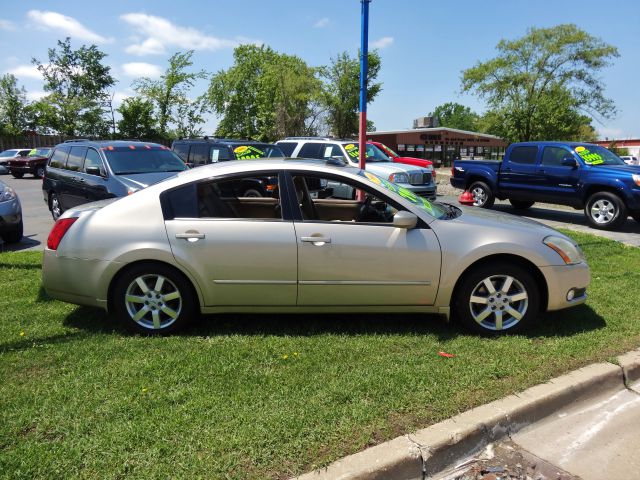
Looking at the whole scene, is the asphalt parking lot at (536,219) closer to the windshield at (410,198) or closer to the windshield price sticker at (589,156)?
the windshield price sticker at (589,156)

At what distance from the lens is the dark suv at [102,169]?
8438 millimetres

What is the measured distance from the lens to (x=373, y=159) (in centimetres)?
1295

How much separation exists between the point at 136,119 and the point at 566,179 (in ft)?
118

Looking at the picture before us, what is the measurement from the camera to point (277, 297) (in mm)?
4082

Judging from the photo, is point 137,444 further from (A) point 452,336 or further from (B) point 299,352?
(A) point 452,336

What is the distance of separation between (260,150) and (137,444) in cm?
1079

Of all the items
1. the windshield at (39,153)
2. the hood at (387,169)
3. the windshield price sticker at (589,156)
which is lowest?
the hood at (387,169)

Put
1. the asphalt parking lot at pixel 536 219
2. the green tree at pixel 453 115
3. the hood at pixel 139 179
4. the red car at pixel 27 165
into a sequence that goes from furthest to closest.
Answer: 1. the green tree at pixel 453 115
2. the red car at pixel 27 165
3. the asphalt parking lot at pixel 536 219
4. the hood at pixel 139 179

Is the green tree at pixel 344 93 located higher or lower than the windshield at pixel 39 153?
higher

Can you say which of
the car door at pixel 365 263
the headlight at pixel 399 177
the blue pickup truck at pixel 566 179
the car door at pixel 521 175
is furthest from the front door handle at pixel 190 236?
the car door at pixel 521 175

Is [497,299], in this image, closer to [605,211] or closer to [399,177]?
[399,177]

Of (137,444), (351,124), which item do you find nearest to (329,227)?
(137,444)

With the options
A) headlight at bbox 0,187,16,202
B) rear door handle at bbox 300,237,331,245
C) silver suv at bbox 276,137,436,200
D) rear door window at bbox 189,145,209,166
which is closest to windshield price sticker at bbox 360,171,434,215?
rear door handle at bbox 300,237,331,245

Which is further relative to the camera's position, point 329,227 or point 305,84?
point 305,84
